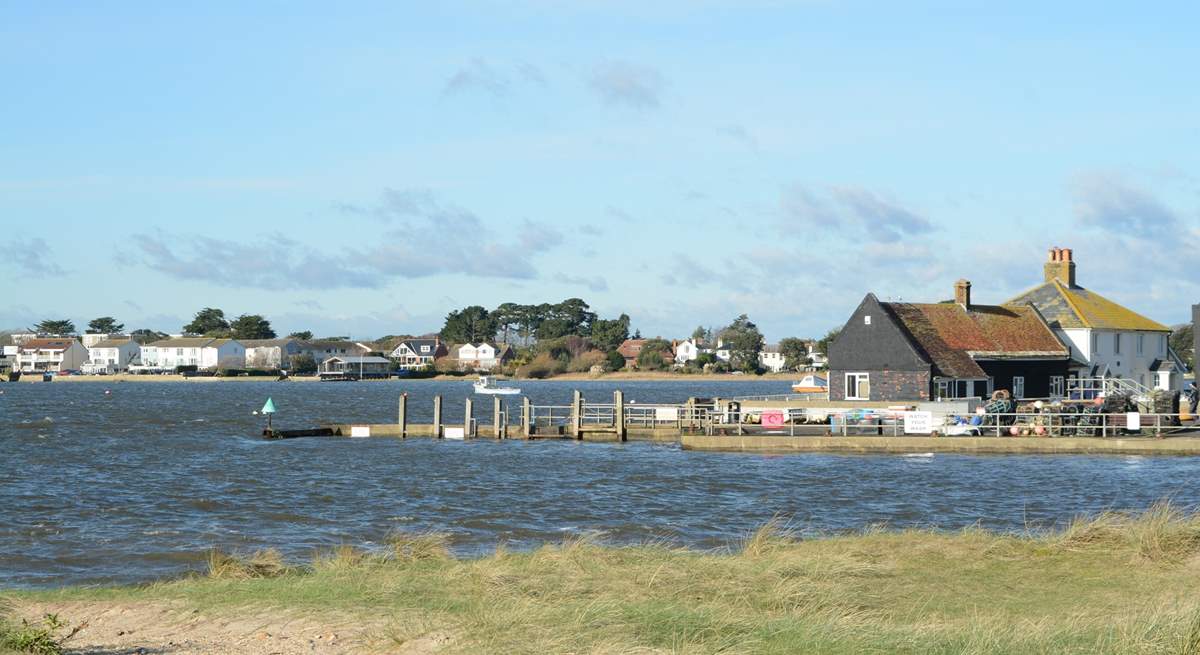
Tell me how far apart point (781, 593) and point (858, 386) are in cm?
4640

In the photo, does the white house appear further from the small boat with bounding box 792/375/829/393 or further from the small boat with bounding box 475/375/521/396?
the small boat with bounding box 475/375/521/396

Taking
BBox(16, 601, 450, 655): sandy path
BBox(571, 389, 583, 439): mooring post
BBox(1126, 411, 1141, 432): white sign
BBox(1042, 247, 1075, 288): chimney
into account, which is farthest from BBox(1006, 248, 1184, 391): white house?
BBox(16, 601, 450, 655): sandy path

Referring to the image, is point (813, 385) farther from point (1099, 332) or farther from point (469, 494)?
point (469, 494)

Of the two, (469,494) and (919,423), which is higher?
(919,423)

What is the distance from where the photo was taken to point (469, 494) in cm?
3734

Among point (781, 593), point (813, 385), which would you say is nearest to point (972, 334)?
point (813, 385)

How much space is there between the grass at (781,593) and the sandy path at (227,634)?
9.7 inches

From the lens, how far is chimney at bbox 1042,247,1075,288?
71438 mm

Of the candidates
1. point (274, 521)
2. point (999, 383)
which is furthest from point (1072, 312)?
point (274, 521)

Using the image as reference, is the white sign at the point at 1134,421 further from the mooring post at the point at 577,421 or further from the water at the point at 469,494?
the mooring post at the point at 577,421

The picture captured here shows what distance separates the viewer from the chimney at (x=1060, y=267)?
71438 millimetres

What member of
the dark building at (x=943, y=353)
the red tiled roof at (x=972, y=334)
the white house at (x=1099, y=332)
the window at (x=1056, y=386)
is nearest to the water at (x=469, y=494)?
the dark building at (x=943, y=353)

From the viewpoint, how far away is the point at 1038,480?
39750mm

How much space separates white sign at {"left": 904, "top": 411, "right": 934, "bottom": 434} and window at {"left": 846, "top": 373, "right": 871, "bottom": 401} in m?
9.86
